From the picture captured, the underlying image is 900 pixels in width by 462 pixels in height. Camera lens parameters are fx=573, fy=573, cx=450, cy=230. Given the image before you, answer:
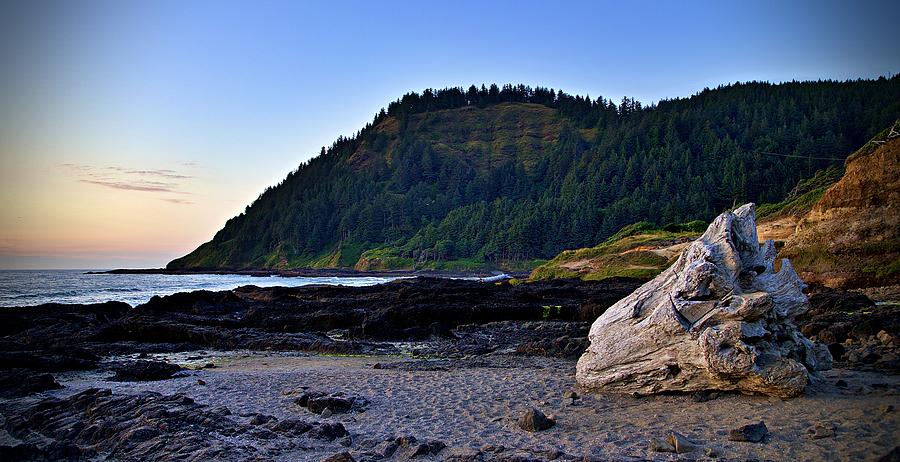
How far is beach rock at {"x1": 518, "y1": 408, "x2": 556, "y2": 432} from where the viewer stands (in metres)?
9.20

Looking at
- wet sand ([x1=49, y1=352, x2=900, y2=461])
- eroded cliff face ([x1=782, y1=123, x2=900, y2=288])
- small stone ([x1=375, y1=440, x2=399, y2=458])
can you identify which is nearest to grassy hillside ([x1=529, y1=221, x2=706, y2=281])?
eroded cliff face ([x1=782, y1=123, x2=900, y2=288])

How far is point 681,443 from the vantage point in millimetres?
7828

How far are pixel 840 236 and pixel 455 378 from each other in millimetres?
26315

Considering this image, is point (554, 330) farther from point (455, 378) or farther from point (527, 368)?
point (455, 378)

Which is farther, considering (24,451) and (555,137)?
(555,137)

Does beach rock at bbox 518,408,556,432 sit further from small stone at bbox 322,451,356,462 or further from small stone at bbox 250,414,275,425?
small stone at bbox 250,414,275,425

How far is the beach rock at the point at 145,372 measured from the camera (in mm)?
14438

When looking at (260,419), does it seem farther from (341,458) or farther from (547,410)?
(547,410)

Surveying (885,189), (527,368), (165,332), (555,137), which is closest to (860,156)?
(885,189)

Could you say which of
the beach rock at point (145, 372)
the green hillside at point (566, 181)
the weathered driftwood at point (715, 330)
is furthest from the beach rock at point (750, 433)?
the green hillside at point (566, 181)

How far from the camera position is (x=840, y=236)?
98.8 ft

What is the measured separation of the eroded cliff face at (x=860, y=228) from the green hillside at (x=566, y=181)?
2841 inches

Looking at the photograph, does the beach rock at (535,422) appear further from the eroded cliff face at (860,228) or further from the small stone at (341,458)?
the eroded cliff face at (860,228)

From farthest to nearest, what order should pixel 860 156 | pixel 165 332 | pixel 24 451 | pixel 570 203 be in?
pixel 570 203, pixel 860 156, pixel 165 332, pixel 24 451
